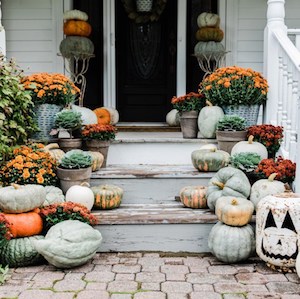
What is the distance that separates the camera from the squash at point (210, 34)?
20.7 ft

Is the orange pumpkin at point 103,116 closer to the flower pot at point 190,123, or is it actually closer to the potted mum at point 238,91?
the flower pot at point 190,123

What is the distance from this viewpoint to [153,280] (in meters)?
3.26

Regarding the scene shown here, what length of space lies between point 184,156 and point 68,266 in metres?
1.93

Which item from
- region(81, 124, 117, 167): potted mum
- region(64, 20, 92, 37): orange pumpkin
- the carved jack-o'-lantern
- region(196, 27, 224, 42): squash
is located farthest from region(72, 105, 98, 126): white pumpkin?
the carved jack-o'-lantern

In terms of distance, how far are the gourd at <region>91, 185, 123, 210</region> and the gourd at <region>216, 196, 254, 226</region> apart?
836 mm

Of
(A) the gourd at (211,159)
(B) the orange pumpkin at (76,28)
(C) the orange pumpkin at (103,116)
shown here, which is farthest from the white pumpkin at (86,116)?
(B) the orange pumpkin at (76,28)

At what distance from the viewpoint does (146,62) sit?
23.0ft

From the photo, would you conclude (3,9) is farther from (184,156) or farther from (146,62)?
(184,156)

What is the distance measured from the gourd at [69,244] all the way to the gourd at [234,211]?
0.85 m

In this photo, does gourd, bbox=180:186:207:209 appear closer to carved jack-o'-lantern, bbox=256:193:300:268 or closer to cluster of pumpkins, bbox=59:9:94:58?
carved jack-o'-lantern, bbox=256:193:300:268

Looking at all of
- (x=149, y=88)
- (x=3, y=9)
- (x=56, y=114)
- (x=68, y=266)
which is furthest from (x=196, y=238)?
(x=3, y=9)

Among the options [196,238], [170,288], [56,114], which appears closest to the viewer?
[170,288]

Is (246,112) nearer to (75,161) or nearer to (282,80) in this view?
(282,80)

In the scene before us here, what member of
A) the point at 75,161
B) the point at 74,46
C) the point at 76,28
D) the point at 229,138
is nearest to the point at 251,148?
the point at 229,138
